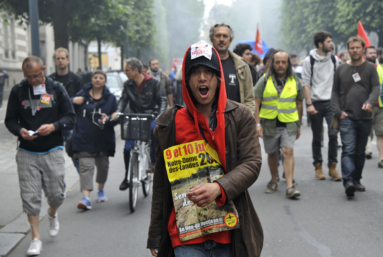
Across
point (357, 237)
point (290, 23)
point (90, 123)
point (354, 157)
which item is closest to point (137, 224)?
point (90, 123)

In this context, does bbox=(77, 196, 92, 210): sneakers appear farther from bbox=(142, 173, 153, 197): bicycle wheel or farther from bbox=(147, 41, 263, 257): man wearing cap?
bbox=(147, 41, 263, 257): man wearing cap

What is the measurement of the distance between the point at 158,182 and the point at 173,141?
268 millimetres

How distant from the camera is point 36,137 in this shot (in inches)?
185

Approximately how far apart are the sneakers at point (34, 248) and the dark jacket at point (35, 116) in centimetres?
89

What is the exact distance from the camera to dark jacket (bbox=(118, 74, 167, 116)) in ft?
22.6

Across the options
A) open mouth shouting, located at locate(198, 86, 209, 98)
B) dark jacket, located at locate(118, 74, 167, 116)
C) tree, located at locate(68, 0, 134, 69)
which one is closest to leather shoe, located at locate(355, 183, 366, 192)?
dark jacket, located at locate(118, 74, 167, 116)

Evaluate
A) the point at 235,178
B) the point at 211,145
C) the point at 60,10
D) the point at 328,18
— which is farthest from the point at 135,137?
the point at 328,18

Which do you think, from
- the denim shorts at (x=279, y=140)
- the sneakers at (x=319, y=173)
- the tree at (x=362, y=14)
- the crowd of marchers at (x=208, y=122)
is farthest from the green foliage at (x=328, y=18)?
the denim shorts at (x=279, y=140)

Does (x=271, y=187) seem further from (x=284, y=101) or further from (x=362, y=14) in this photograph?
(x=362, y=14)

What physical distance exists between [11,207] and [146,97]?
2.32m

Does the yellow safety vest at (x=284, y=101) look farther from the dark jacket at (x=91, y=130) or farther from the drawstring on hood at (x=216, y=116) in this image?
the drawstring on hood at (x=216, y=116)

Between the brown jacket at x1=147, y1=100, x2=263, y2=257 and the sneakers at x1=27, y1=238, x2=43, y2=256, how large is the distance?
97.9 inches

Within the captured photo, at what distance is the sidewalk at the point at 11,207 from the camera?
507 cm

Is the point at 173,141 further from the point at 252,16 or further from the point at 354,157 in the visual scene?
the point at 252,16
